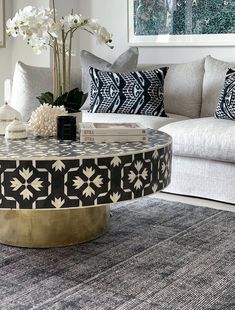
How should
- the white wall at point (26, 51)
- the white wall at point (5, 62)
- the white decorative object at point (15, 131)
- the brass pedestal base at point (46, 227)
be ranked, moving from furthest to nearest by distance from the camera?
the white wall at point (5, 62), the white wall at point (26, 51), the white decorative object at point (15, 131), the brass pedestal base at point (46, 227)

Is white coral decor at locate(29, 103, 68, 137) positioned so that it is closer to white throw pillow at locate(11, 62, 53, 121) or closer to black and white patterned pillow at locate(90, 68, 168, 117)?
black and white patterned pillow at locate(90, 68, 168, 117)

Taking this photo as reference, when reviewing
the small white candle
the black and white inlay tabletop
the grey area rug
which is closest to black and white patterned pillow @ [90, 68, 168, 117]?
the small white candle

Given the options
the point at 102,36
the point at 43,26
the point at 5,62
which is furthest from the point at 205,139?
the point at 5,62

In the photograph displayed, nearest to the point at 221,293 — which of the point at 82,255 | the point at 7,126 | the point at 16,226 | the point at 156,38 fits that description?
the point at 82,255

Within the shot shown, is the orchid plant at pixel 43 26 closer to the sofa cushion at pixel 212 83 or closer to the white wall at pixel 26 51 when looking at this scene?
the sofa cushion at pixel 212 83

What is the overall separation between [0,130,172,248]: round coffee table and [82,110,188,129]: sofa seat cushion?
1.04m

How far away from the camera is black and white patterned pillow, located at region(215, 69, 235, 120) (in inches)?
137

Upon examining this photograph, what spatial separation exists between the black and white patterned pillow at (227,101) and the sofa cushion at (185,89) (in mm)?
394

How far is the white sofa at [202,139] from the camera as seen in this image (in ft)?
10.2

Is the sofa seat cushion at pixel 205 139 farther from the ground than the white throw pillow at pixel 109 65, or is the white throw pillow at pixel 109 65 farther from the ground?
the white throw pillow at pixel 109 65

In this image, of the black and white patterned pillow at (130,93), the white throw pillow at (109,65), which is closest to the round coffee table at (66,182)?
the black and white patterned pillow at (130,93)

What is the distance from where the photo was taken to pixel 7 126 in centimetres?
255

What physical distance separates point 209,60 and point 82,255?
2145 mm

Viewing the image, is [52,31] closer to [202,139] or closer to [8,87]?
[202,139]
